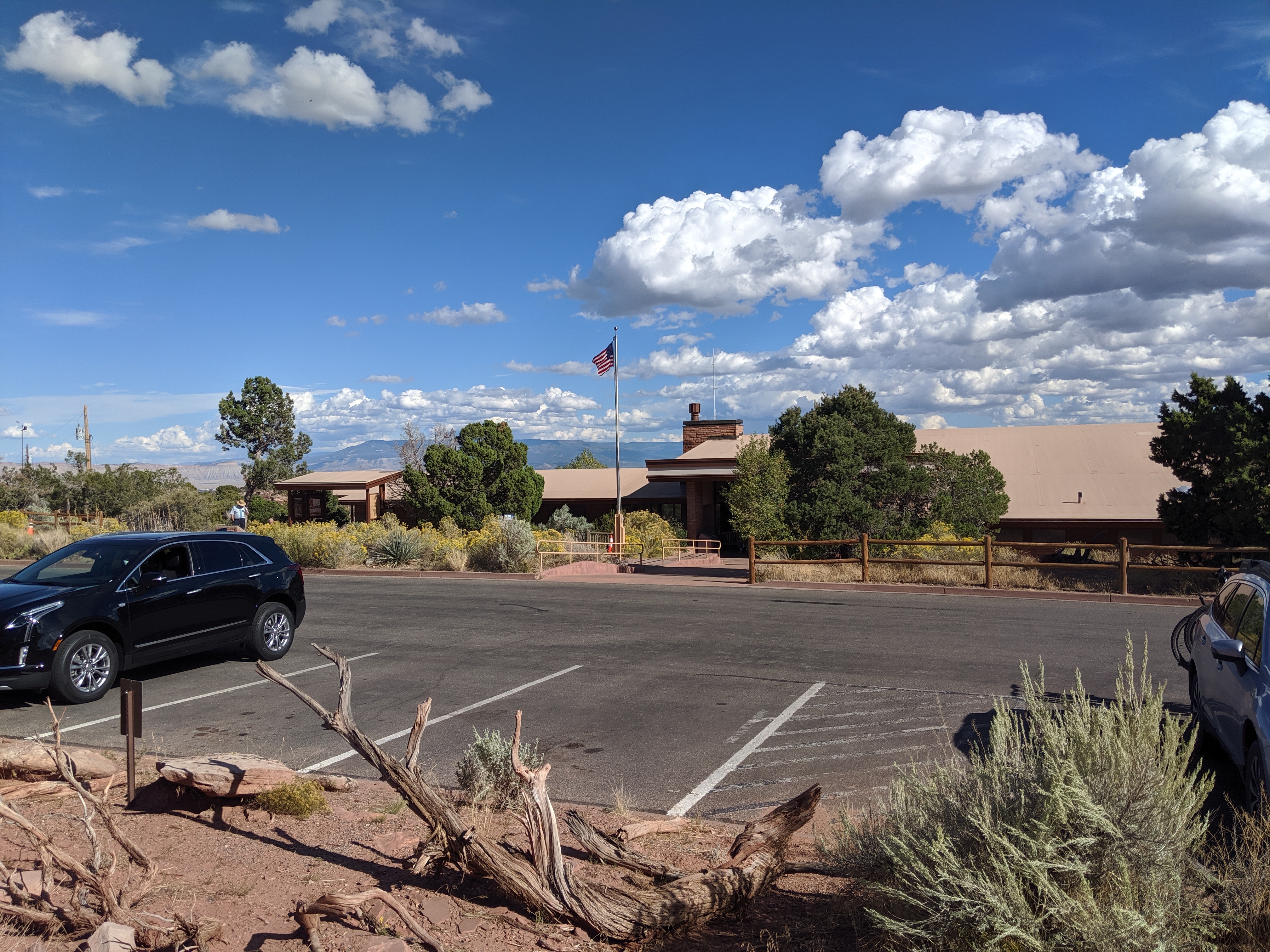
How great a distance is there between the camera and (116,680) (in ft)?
31.8

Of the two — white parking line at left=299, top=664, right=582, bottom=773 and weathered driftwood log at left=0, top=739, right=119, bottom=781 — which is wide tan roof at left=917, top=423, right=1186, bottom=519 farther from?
weathered driftwood log at left=0, top=739, right=119, bottom=781

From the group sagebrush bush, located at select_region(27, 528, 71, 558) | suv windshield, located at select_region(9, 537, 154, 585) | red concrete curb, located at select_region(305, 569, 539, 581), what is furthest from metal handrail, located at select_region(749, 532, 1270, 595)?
sagebrush bush, located at select_region(27, 528, 71, 558)

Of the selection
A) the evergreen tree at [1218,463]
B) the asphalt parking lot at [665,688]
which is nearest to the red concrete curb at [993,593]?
the asphalt parking lot at [665,688]

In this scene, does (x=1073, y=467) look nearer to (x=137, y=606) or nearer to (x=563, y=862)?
(x=137, y=606)

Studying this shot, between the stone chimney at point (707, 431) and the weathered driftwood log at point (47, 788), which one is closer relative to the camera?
the weathered driftwood log at point (47, 788)

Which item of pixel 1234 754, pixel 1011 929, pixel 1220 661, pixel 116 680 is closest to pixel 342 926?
pixel 1011 929

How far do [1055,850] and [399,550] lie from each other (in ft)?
77.8

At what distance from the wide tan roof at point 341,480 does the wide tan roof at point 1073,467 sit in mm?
29288

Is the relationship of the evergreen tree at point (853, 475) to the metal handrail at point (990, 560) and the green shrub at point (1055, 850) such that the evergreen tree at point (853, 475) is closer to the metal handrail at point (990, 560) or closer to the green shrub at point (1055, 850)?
the metal handrail at point (990, 560)

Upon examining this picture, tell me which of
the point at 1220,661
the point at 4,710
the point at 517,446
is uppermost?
the point at 517,446

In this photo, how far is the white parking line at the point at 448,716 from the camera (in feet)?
23.5

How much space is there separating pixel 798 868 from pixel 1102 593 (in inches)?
607

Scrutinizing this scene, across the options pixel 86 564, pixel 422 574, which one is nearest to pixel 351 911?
pixel 86 564

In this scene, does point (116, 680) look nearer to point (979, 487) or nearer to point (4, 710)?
point (4, 710)
